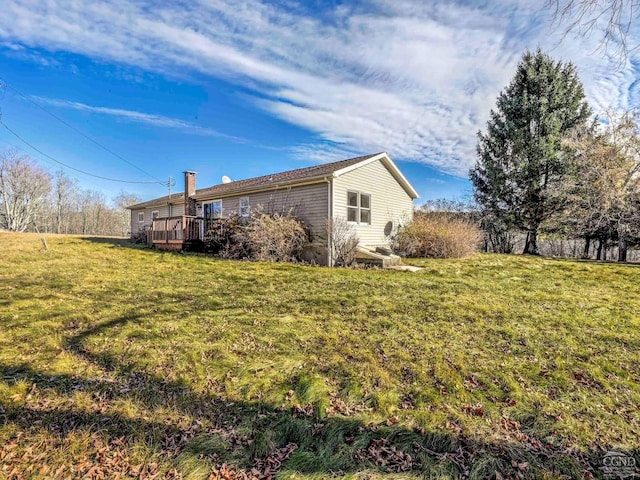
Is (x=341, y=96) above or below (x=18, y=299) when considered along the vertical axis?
above

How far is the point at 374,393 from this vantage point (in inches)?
135

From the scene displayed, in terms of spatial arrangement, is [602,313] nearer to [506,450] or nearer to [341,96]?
[506,450]

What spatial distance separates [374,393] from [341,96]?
13.9 meters

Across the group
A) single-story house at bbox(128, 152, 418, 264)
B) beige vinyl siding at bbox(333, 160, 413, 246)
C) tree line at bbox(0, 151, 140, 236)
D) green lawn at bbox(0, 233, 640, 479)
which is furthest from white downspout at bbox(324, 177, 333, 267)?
tree line at bbox(0, 151, 140, 236)

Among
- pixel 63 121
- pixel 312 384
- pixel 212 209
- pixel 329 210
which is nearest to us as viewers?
pixel 312 384

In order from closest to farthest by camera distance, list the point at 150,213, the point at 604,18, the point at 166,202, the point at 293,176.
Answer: the point at 604,18 → the point at 293,176 → the point at 166,202 → the point at 150,213

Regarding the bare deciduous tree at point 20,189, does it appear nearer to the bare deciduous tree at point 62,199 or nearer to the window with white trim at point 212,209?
the bare deciduous tree at point 62,199

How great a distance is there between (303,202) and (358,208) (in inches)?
91.3

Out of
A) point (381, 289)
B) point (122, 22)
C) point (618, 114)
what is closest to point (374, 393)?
point (381, 289)

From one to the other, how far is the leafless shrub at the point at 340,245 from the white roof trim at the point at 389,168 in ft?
6.21

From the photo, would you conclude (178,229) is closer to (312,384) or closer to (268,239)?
(268,239)

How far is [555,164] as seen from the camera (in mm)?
18047

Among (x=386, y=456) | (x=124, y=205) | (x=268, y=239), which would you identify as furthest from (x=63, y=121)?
(x=124, y=205)

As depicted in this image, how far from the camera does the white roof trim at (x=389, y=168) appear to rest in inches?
477
